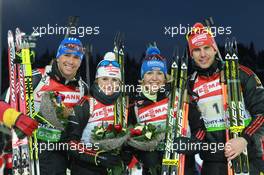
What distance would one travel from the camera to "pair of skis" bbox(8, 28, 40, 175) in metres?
4.01

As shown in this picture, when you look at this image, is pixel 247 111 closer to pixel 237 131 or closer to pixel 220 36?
pixel 237 131

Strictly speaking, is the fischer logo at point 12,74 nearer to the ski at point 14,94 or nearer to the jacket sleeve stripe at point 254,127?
the ski at point 14,94

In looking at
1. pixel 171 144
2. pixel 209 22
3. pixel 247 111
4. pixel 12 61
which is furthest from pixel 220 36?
pixel 12 61

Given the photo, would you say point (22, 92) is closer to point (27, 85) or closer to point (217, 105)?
point (27, 85)

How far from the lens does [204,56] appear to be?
13.7ft

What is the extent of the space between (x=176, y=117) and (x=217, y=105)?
1.01 ft

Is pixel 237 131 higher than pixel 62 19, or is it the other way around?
pixel 62 19

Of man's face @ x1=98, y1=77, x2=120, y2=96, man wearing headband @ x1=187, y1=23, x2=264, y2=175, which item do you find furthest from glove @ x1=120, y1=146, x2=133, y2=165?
man wearing headband @ x1=187, y1=23, x2=264, y2=175

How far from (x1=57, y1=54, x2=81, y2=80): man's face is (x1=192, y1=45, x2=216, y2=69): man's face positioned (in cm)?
85

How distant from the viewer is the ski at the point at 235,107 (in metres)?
4.08

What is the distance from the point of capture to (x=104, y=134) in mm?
4062

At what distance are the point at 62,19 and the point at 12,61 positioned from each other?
18.3 inches

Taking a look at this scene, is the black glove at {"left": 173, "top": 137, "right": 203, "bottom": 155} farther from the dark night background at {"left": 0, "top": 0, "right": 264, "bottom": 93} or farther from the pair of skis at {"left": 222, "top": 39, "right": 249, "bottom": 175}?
the dark night background at {"left": 0, "top": 0, "right": 264, "bottom": 93}

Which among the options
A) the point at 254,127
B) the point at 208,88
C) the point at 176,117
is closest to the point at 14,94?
the point at 176,117
